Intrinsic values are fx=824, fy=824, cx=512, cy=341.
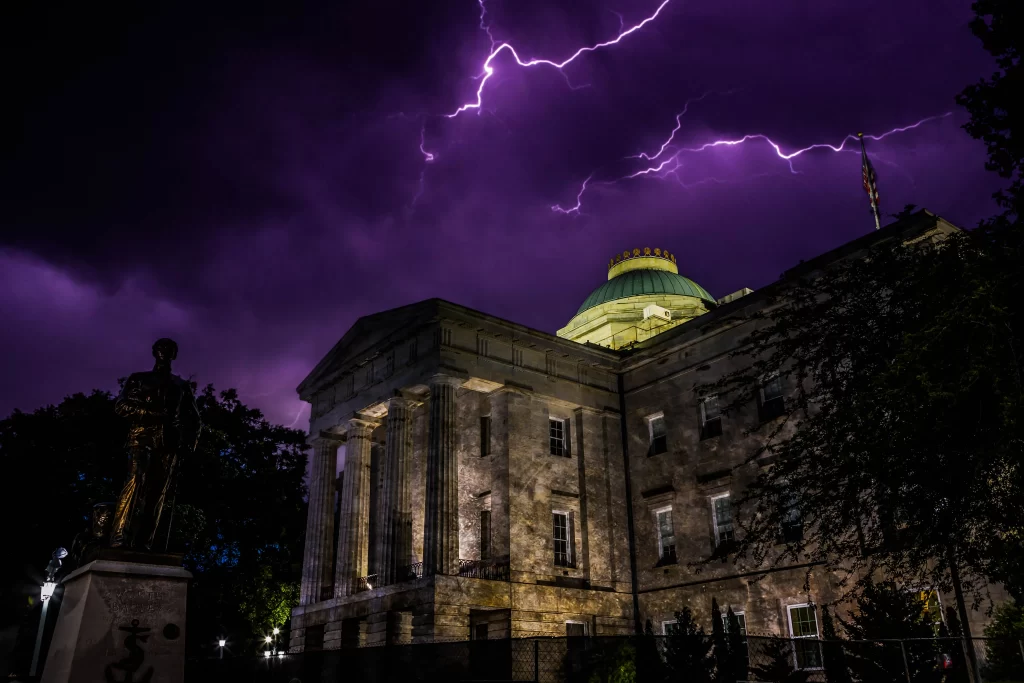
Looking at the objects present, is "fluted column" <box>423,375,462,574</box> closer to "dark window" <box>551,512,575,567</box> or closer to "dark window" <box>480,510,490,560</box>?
"dark window" <box>480,510,490,560</box>

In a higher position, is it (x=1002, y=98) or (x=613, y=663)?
(x=1002, y=98)

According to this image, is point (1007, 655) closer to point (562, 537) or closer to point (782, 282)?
point (782, 282)

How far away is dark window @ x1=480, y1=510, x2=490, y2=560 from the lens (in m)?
31.7

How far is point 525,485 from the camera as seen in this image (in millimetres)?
31656

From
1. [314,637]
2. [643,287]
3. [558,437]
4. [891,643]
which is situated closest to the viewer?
[891,643]

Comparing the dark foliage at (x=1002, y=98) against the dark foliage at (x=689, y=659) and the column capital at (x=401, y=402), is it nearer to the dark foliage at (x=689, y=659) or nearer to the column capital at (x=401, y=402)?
the dark foliage at (x=689, y=659)

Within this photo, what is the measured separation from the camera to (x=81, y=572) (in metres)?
10.8

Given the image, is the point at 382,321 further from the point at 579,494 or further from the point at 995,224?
the point at 995,224

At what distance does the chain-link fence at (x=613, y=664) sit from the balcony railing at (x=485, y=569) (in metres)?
7.05

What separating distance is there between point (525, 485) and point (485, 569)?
3472 millimetres

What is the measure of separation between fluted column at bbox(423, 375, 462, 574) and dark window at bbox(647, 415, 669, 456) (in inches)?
348

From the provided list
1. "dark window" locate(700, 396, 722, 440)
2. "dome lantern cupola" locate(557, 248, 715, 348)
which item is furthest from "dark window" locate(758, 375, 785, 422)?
"dome lantern cupola" locate(557, 248, 715, 348)

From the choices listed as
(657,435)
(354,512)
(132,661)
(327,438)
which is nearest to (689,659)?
(132,661)

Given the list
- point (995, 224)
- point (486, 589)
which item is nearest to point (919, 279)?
point (995, 224)
